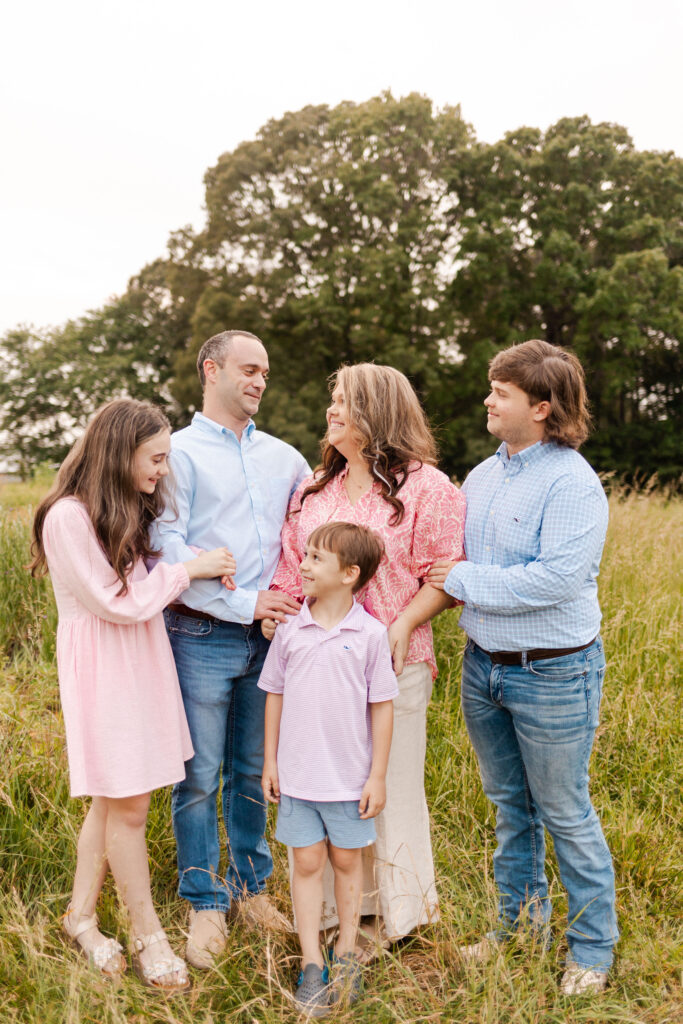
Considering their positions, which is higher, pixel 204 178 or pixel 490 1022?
pixel 204 178

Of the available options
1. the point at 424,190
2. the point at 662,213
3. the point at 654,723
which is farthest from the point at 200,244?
the point at 654,723

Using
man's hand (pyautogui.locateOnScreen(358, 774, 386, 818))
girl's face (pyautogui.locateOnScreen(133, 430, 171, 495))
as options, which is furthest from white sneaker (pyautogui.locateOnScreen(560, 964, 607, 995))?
girl's face (pyautogui.locateOnScreen(133, 430, 171, 495))

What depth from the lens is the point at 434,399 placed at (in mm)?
18656

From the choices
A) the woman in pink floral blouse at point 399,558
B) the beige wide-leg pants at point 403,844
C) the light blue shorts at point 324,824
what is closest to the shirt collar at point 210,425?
the woman in pink floral blouse at point 399,558

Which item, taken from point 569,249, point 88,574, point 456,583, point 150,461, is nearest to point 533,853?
point 456,583

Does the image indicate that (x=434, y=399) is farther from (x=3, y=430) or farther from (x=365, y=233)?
(x=3, y=430)

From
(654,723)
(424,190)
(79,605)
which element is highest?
(424,190)

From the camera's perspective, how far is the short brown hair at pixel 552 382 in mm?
2527

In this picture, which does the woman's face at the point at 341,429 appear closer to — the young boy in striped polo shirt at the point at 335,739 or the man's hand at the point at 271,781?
the young boy in striped polo shirt at the point at 335,739

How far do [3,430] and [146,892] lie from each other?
23596 mm

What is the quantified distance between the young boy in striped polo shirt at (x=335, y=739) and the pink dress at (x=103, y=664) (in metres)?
0.47

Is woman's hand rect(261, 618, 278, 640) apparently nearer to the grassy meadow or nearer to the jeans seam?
the grassy meadow

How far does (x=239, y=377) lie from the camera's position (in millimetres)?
2973

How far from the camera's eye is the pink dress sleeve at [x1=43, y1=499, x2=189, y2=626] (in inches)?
99.3
